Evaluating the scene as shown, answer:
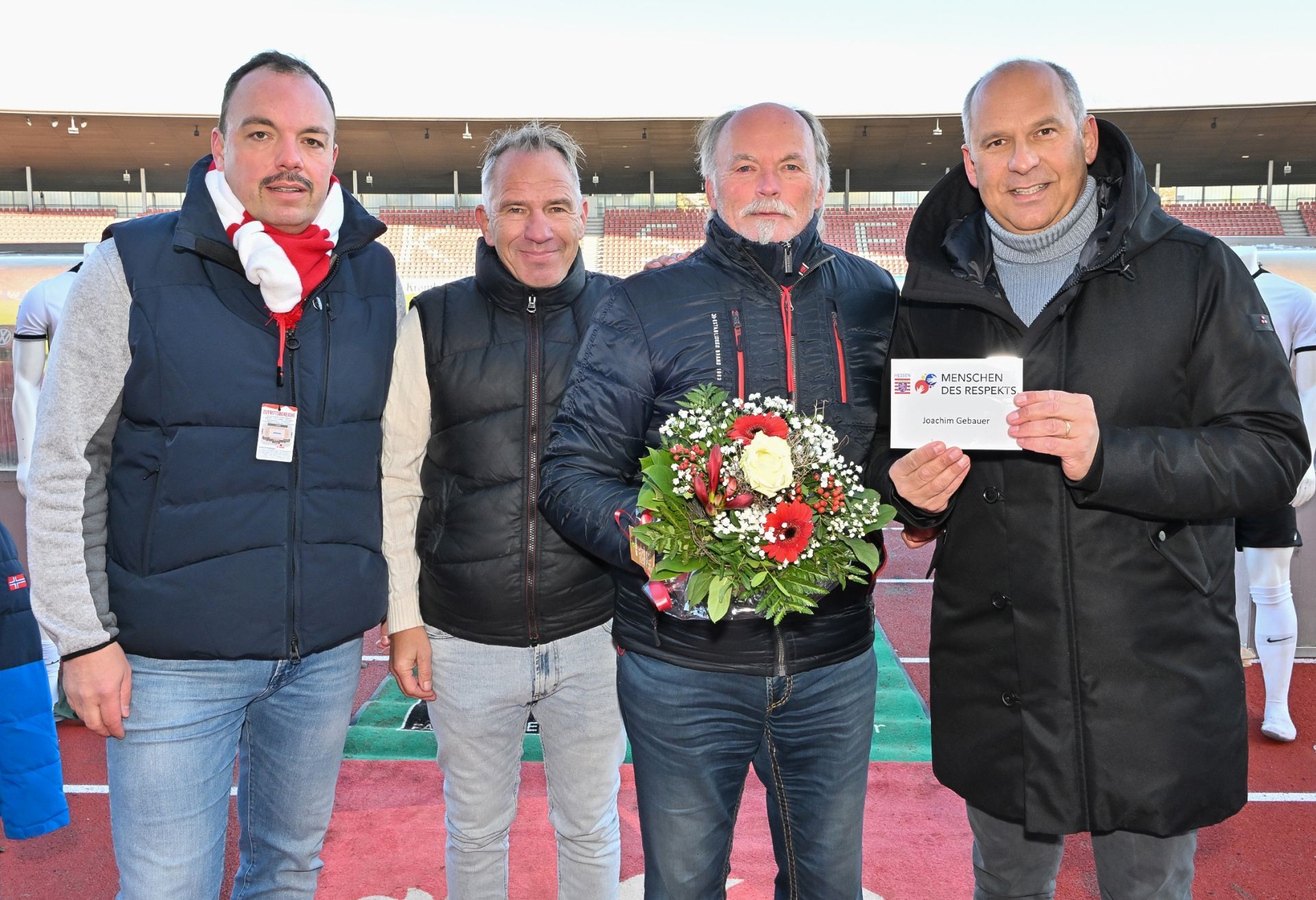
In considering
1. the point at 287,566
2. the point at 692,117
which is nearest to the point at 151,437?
the point at 287,566

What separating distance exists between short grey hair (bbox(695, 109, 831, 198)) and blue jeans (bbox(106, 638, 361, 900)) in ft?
4.57

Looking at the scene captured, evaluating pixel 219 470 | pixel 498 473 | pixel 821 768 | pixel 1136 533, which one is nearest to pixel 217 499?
pixel 219 470

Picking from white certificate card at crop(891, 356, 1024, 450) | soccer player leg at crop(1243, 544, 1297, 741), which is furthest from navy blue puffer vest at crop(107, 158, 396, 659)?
soccer player leg at crop(1243, 544, 1297, 741)

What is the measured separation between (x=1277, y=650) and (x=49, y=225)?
30.9 meters

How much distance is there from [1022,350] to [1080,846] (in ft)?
7.84

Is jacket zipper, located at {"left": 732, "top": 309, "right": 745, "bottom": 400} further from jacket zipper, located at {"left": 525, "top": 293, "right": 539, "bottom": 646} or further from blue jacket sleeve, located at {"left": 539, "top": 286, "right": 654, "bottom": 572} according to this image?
jacket zipper, located at {"left": 525, "top": 293, "right": 539, "bottom": 646}

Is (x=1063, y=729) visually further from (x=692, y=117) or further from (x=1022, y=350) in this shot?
(x=692, y=117)

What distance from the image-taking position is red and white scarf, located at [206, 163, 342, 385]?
1.96m

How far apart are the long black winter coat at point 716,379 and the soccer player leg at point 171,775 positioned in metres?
0.83

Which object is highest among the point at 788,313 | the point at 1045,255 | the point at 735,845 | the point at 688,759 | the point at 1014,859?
the point at 1045,255

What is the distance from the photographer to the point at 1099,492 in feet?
5.47

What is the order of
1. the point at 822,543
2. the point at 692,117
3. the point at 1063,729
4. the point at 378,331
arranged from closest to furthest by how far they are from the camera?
the point at 822,543
the point at 1063,729
the point at 378,331
the point at 692,117

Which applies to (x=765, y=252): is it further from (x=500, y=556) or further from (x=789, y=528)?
(x=500, y=556)

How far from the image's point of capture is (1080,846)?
11.1 feet
